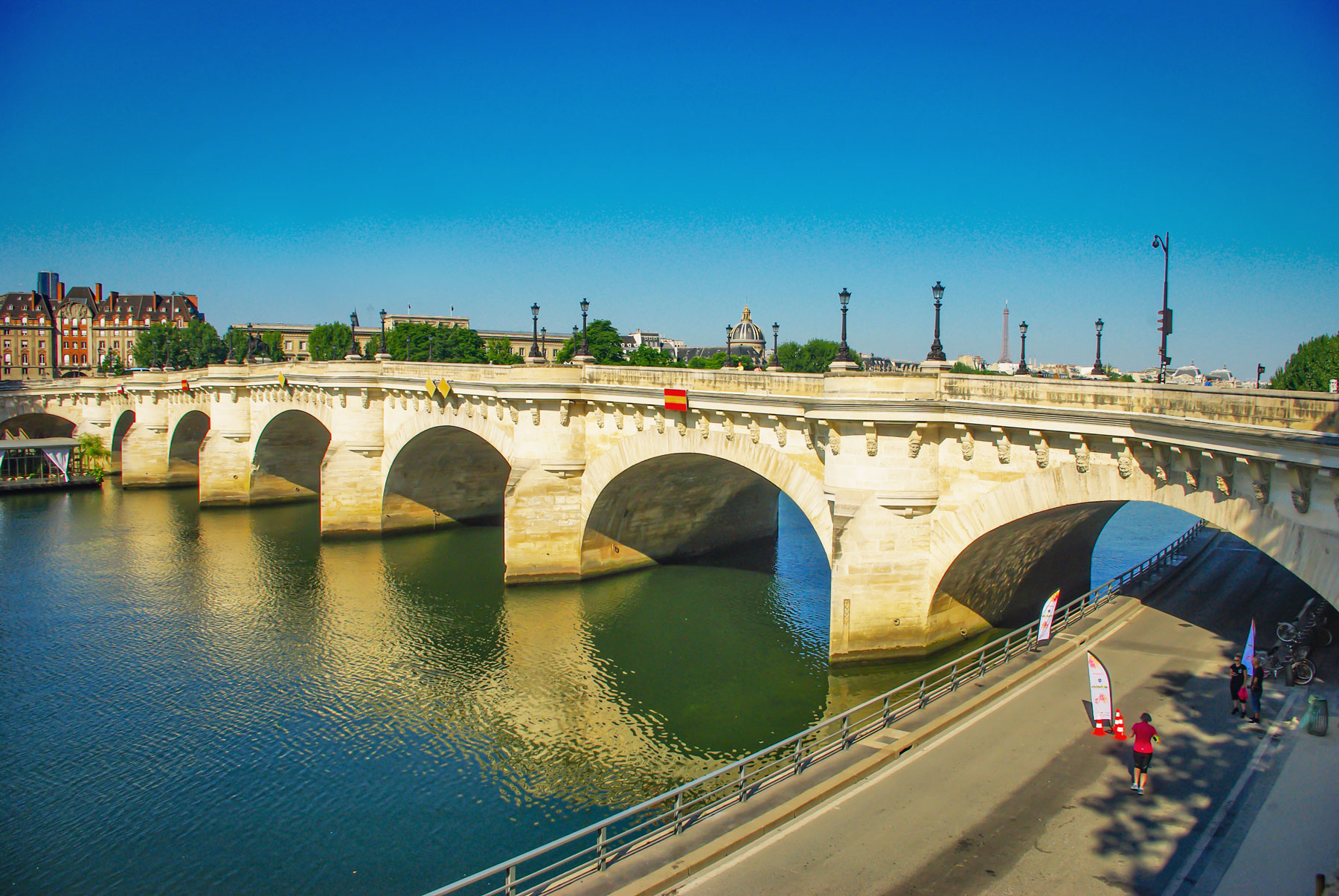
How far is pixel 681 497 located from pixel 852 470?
13.3 m

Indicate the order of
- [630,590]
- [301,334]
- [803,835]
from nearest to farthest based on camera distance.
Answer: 1. [803,835]
2. [630,590]
3. [301,334]

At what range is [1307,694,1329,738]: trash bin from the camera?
1316cm

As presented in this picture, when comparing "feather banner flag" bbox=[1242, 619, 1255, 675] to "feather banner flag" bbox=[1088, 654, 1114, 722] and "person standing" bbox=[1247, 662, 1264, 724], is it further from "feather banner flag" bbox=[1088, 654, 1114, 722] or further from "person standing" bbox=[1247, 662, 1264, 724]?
"feather banner flag" bbox=[1088, 654, 1114, 722]

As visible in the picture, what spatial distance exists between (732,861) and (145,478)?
6344 centimetres

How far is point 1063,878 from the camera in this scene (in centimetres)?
1003

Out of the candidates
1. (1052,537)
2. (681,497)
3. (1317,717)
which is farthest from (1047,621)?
(681,497)

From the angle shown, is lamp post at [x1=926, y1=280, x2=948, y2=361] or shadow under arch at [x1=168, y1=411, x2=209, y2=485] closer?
lamp post at [x1=926, y1=280, x2=948, y2=361]

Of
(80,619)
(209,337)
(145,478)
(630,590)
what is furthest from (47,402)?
(630,590)

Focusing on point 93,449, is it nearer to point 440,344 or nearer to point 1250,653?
point 440,344

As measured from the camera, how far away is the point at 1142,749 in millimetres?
11594

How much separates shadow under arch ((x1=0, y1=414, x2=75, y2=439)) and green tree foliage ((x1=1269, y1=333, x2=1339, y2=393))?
91723 mm

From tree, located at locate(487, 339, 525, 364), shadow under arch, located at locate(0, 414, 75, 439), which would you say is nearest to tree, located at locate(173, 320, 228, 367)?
shadow under arch, located at locate(0, 414, 75, 439)

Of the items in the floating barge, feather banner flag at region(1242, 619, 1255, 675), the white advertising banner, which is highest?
feather banner flag at region(1242, 619, 1255, 675)

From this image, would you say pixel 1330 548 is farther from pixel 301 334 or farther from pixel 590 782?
pixel 301 334
